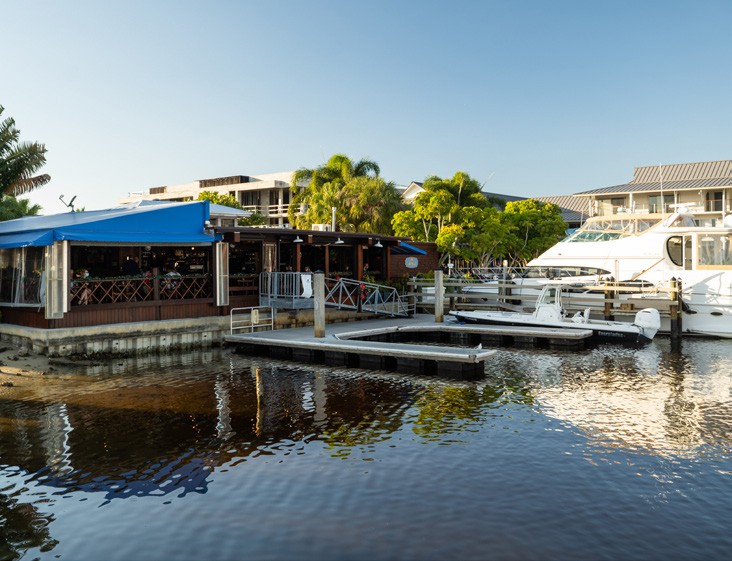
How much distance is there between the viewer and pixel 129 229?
2031 cm

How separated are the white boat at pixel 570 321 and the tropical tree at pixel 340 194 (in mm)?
20082

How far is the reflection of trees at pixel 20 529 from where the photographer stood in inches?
280

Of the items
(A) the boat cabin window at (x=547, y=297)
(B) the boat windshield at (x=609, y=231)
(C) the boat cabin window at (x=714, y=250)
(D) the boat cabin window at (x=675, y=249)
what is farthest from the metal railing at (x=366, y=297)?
(C) the boat cabin window at (x=714, y=250)

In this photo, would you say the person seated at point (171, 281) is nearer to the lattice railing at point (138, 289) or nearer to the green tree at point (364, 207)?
the lattice railing at point (138, 289)

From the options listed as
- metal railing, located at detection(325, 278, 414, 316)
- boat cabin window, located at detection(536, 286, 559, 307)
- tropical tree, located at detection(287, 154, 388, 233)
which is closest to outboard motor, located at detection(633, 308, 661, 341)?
boat cabin window, located at detection(536, 286, 559, 307)

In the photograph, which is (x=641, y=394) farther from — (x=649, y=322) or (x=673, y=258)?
(x=673, y=258)

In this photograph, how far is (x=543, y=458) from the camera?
10.1 metres

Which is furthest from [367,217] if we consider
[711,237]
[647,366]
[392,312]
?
[647,366]

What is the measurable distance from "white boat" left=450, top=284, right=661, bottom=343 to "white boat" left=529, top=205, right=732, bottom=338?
123 inches

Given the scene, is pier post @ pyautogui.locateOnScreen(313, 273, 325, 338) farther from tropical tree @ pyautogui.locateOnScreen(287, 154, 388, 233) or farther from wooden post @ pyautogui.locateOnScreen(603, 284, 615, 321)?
tropical tree @ pyautogui.locateOnScreen(287, 154, 388, 233)

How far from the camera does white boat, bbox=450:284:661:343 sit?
2233 cm

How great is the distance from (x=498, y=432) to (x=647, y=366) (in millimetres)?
8974

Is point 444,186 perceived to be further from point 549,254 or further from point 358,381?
point 358,381

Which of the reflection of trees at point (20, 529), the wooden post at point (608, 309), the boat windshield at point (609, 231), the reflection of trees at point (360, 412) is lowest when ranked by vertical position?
the reflection of trees at point (20, 529)
